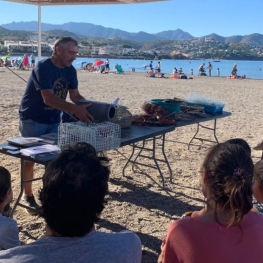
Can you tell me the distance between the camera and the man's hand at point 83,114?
3453 millimetres

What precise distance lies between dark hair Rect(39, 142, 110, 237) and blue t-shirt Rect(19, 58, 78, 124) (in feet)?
7.60

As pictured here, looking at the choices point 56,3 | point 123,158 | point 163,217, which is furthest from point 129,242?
point 56,3

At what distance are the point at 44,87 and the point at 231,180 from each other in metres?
2.33

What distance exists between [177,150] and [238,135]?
6.24 feet

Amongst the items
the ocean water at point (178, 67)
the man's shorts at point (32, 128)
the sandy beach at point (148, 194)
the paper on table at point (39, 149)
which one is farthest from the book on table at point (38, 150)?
the ocean water at point (178, 67)

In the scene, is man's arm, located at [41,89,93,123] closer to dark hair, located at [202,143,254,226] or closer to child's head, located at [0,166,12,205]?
child's head, located at [0,166,12,205]

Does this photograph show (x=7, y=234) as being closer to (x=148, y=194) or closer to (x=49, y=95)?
(x=49, y=95)

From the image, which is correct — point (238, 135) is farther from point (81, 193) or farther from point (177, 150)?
point (81, 193)

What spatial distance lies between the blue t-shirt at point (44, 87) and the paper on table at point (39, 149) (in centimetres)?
59

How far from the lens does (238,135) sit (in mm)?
7871

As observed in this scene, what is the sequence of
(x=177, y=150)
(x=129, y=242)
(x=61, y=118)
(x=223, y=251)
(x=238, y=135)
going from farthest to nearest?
(x=238, y=135)
(x=177, y=150)
(x=61, y=118)
(x=223, y=251)
(x=129, y=242)


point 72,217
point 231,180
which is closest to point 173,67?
point 231,180

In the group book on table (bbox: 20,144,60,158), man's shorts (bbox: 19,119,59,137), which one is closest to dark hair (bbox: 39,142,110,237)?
book on table (bbox: 20,144,60,158)

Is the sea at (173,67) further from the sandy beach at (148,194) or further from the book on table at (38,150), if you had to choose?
the book on table at (38,150)
